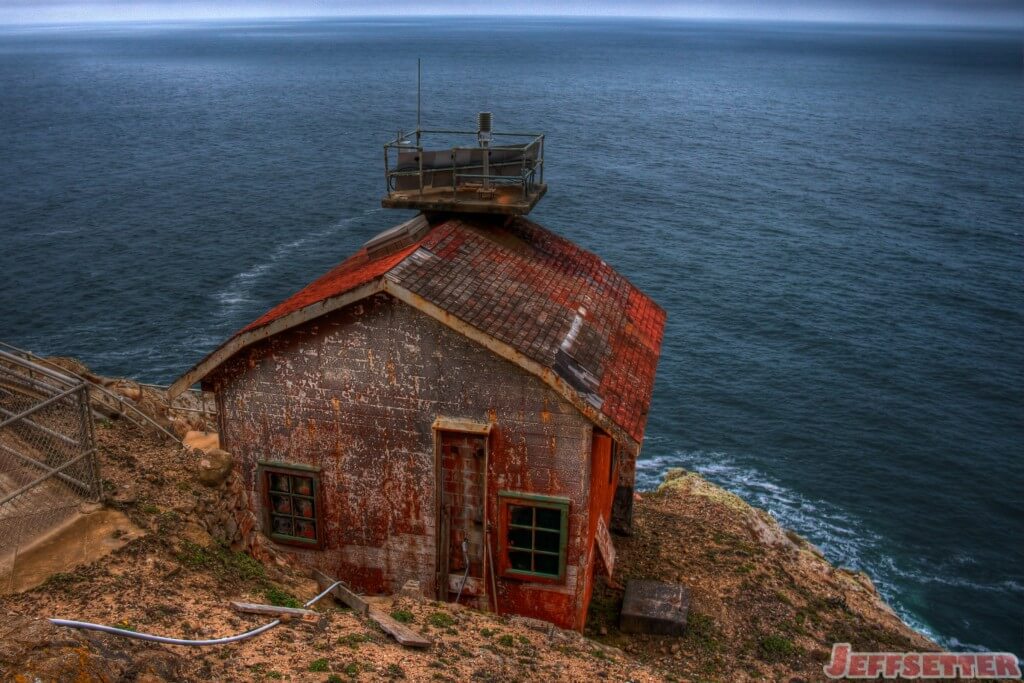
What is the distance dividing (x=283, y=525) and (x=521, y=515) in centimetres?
568

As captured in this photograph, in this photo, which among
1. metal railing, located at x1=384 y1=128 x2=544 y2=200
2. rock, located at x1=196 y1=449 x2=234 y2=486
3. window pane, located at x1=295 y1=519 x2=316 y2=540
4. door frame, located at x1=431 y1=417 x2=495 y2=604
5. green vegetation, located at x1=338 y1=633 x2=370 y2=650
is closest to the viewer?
green vegetation, located at x1=338 y1=633 x2=370 y2=650

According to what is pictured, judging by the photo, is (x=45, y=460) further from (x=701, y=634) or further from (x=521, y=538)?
(x=701, y=634)

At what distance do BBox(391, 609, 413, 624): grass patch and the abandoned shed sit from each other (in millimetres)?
2896

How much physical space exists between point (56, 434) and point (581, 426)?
9.35 meters

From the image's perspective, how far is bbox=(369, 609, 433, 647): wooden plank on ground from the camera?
47.8 feet

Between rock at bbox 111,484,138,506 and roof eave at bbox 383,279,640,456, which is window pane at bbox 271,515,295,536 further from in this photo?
roof eave at bbox 383,279,640,456

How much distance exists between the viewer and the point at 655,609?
803 inches

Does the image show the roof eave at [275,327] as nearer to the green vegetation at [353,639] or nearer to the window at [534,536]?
the window at [534,536]

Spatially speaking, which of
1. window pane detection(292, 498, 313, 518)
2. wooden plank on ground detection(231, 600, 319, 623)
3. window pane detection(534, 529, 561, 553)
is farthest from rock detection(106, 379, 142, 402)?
wooden plank on ground detection(231, 600, 319, 623)

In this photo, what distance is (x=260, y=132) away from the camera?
391ft

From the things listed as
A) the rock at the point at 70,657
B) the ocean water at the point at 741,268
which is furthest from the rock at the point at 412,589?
the ocean water at the point at 741,268

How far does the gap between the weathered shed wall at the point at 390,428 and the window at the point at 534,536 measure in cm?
24

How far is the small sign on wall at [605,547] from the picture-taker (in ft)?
69.9

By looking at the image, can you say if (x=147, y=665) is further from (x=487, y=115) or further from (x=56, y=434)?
(x=487, y=115)
